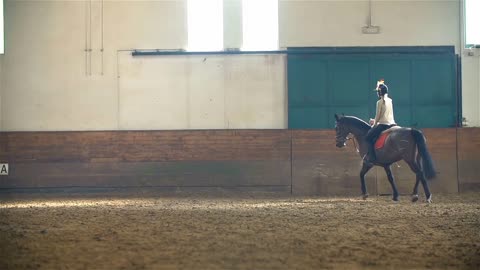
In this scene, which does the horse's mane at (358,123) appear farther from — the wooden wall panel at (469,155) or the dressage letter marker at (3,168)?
the dressage letter marker at (3,168)

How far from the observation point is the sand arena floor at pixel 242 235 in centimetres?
554

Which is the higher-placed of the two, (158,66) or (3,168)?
(158,66)

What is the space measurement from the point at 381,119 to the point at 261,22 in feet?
13.8

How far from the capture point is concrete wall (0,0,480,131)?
47.4 feet

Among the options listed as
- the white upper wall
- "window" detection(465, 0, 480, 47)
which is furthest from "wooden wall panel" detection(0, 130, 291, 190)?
"window" detection(465, 0, 480, 47)

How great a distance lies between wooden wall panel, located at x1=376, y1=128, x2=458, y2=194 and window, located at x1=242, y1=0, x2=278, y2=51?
376cm

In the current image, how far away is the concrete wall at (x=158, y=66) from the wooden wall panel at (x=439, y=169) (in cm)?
82

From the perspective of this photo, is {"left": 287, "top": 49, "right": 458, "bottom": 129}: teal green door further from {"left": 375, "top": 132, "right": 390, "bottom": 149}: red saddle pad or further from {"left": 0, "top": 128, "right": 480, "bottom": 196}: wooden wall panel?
{"left": 375, "top": 132, "right": 390, "bottom": 149}: red saddle pad

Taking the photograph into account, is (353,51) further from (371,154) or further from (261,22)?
(371,154)

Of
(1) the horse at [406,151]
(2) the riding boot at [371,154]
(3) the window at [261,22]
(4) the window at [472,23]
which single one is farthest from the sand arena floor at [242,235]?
(4) the window at [472,23]

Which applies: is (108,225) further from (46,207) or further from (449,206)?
(449,206)

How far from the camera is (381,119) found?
38.7ft

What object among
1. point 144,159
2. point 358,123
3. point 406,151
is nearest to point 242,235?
point 406,151

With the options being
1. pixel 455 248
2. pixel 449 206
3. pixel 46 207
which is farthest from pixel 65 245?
Answer: pixel 449 206
